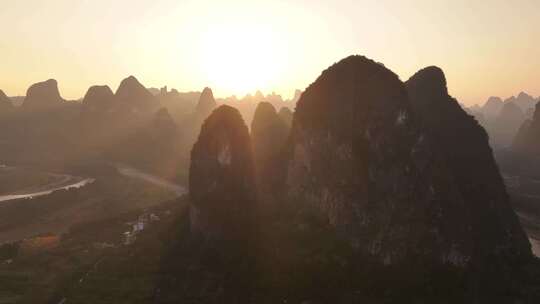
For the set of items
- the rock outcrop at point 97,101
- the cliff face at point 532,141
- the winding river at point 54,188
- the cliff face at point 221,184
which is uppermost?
the rock outcrop at point 97,101

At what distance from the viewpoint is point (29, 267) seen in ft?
199

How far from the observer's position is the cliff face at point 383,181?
55688mm

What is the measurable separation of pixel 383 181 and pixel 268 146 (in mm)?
29902

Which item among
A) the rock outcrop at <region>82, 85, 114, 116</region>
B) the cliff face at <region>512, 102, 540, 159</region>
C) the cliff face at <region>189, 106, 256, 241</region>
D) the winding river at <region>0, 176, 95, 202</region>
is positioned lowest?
the winding river at <region>0, 176, 95, 202</region>

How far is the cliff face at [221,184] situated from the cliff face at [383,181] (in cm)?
852

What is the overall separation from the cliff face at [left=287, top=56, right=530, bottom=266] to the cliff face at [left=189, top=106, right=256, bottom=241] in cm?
852

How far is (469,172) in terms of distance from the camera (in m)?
70.0

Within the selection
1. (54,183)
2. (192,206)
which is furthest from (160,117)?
(192,206)

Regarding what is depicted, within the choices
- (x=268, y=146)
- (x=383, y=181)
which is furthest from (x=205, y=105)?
(x=383, y=181)

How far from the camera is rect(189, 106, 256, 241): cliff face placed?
6209 centimetres

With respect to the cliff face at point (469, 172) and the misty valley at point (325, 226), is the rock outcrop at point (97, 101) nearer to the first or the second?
the misty valley at point (325, 226)

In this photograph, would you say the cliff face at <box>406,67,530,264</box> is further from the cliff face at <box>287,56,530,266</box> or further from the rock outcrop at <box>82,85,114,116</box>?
the rock outcrop at <box>82,85,114,116</box>

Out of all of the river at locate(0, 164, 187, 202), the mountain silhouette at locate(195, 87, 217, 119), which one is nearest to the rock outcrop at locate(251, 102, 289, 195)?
the river at locate(0, 164, 187, 202)

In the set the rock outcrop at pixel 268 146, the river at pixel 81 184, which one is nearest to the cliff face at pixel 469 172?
the rock outcrop at pixel 268 146
